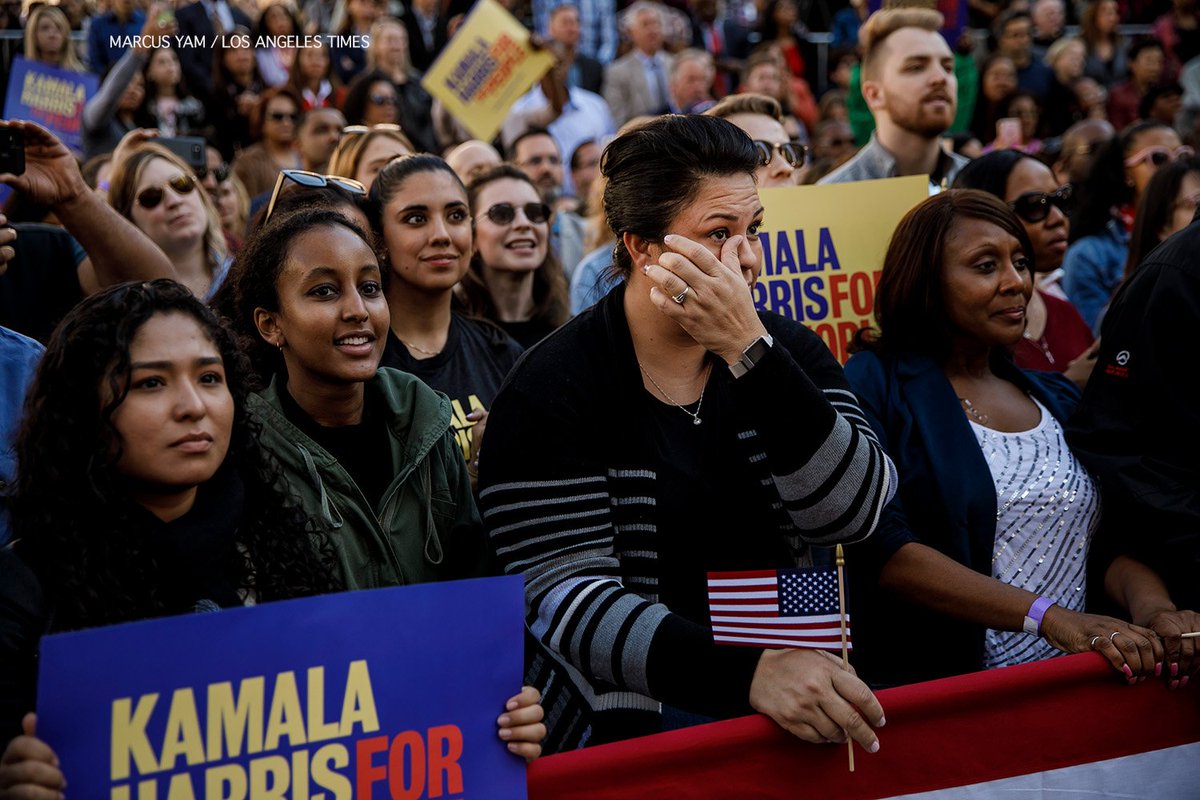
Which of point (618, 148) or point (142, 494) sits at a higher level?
point (618, 148)

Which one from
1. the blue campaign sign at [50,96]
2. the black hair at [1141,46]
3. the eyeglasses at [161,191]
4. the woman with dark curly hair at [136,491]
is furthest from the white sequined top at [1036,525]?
the black hair at [1141,46]

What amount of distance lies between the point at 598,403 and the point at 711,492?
0.32m

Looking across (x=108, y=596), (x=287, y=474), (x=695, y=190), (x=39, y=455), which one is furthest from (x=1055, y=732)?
(x=39, y=455)

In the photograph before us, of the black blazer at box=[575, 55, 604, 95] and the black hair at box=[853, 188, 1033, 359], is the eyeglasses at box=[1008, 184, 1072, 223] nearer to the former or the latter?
the black hair at box=[853, 188, 1033, 359]

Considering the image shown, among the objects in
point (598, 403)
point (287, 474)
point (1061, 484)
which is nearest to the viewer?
point (598, 403)


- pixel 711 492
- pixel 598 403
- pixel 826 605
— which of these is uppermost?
pixel 598 403

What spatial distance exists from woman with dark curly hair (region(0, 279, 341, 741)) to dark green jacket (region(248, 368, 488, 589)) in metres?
0.27

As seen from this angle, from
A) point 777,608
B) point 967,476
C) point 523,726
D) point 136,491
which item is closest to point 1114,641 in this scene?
point 967,476

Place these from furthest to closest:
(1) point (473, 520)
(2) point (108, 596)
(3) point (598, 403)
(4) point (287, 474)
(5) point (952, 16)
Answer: (5) point (952, 16) → (1) point (473, 520) → (4) point (287, 474) → (3) point (598, 403) → (2) point (108, 596)

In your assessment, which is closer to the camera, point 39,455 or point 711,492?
point 39,455

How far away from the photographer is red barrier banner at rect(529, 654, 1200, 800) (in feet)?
8.23

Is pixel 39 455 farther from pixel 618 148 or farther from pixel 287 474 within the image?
pixel 618 148

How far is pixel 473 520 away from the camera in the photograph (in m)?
3.25

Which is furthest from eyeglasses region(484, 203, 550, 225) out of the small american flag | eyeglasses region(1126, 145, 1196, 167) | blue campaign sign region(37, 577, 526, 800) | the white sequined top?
eyeglasses region(1126, 145, 1196, 167)
